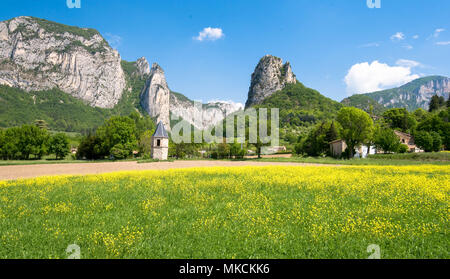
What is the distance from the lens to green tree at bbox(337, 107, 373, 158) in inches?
1812

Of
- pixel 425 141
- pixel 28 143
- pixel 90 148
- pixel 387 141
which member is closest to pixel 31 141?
pixel 28 143

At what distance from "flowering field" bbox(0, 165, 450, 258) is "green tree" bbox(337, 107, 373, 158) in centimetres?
3981

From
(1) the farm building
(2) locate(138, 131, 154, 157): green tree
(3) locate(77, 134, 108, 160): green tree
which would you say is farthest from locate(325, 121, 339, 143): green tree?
(3) locate(77, 134, 108, 160): green tree

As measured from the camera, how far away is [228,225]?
22.8 ft

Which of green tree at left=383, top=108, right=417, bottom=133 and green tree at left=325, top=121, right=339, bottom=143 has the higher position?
green tree at left=383, top=108, right=417, bottom=133

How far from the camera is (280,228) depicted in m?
6.59

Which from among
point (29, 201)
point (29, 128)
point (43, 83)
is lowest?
point (29, 201)

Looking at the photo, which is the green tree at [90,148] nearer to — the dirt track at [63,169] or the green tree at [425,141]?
the dirt track at [63,169]

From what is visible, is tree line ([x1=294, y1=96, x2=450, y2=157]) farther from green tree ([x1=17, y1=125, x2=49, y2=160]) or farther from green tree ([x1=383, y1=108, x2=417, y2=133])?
green tree ([x1=17, y1=125, x2=49, y2=160])

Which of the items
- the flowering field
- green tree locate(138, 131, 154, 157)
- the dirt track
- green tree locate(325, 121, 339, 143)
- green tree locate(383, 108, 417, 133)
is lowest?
the dirt track
